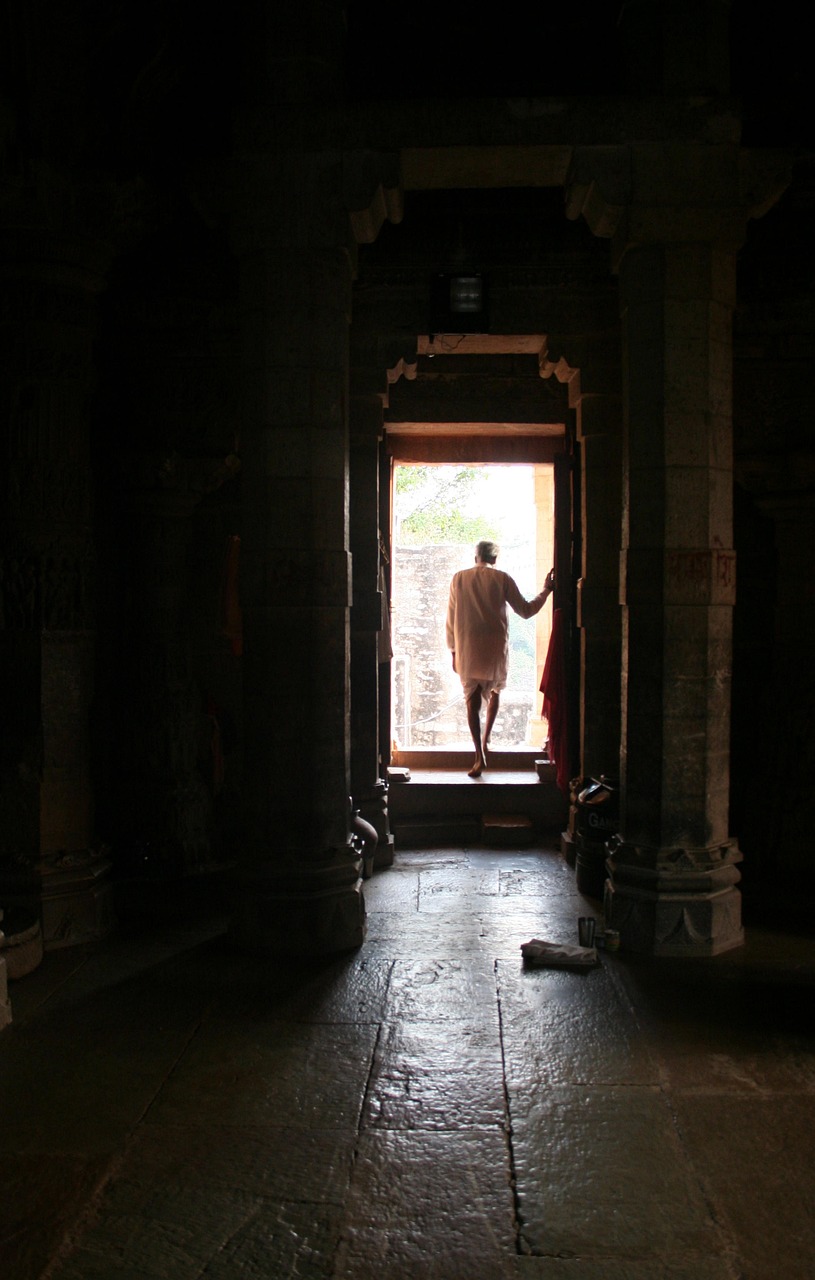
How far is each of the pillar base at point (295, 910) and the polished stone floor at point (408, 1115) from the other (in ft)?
0.46

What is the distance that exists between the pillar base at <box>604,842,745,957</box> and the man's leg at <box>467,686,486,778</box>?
3.94 m

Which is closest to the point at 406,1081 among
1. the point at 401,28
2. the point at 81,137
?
the point at 81,137

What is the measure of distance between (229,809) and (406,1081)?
4163 mm

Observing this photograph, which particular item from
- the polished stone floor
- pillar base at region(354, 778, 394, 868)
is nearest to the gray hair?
pillar base at region(354, 778, 394, 868)

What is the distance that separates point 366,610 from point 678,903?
3.53m


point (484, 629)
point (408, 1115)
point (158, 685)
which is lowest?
point (408, 1115)

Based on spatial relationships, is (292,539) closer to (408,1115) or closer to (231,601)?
(231,601)

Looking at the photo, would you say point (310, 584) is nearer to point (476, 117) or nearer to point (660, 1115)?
point (476, 117)

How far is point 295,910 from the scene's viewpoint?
5.54 m

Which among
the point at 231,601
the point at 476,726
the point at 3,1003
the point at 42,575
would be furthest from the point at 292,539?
the point at 476,726

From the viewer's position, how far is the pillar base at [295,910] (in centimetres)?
553

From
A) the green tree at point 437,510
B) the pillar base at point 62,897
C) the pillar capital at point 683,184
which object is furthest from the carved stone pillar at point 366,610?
the green tree at point 437,510

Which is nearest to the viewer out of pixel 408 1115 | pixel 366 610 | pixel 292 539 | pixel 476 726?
pixel 408 1115

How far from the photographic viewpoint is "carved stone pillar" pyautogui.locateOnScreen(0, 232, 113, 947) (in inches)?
228
